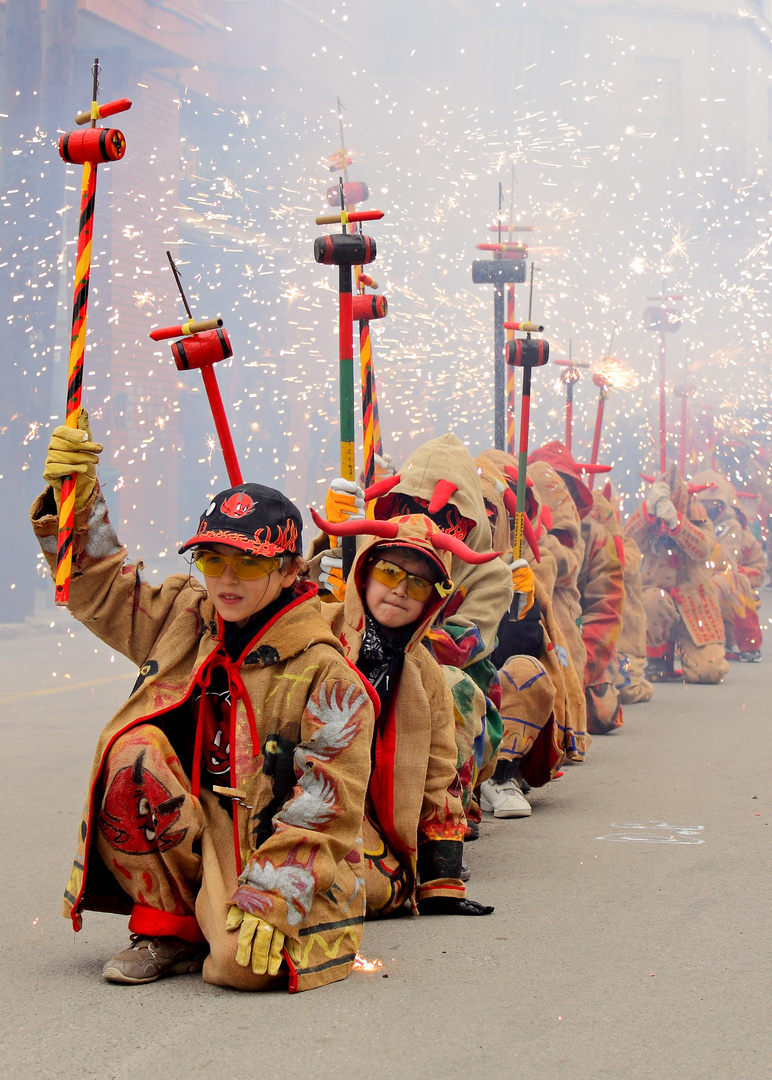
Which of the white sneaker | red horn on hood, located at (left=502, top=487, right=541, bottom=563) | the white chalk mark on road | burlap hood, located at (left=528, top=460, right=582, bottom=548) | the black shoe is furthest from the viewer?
the black shoe

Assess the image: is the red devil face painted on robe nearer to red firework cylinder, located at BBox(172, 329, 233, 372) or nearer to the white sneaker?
red firework cylinder, located at BBox(172, 329, 233, 372)

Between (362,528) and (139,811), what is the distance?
1.13m

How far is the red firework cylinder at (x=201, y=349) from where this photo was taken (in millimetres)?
3584

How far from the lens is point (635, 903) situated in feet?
12.2

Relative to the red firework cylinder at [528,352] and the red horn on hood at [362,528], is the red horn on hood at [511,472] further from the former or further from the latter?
the red horn on hood at [362,528]

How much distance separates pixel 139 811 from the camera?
9.59 ft

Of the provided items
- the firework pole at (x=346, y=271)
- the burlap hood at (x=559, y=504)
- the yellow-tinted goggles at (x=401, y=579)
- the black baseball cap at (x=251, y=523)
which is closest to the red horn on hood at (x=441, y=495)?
the firework pole at (x=346, y=271)

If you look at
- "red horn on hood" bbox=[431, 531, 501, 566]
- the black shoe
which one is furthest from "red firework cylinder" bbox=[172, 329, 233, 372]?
the black shoe

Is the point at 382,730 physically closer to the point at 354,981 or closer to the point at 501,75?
the point at 354,981

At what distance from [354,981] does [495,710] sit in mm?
1743

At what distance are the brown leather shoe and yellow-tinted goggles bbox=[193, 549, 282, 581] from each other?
0.84 m

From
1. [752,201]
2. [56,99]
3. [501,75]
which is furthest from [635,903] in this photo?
[752,201]

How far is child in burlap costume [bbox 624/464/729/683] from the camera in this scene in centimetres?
952

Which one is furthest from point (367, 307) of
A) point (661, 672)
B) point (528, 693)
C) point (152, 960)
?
point (661, 672)
